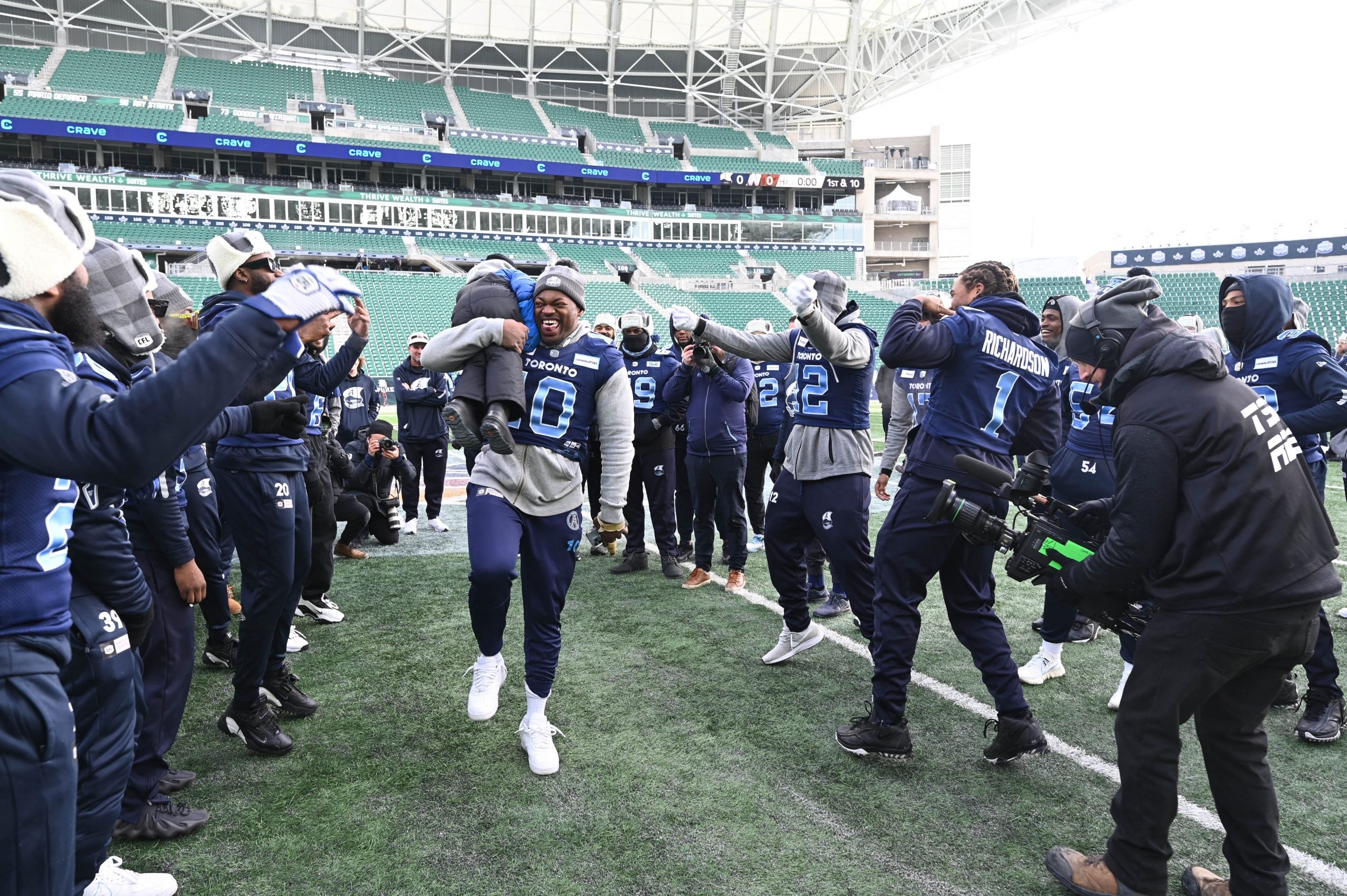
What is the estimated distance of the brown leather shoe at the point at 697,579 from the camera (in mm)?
7090

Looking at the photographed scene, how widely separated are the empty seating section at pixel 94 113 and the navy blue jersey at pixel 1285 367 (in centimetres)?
4360

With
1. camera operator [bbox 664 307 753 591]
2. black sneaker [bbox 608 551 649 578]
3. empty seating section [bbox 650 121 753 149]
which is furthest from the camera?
empty seating section [bbox 650 121 753 149]

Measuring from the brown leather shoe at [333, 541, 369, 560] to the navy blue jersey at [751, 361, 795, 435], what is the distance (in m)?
4.01

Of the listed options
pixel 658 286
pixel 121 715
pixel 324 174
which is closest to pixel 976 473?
pixel 121 715

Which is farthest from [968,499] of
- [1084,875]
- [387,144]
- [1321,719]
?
[387,144]

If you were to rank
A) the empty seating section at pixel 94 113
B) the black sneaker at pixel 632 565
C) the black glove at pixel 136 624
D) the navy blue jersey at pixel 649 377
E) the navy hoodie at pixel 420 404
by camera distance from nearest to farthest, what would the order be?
the black glove at pixel 136 624, the black sneaker at pixel 632 565, the navy blue jersey at pixel 649 377, the navy hoodie at pixel 420 404, the empty seating section at pixel 94 113

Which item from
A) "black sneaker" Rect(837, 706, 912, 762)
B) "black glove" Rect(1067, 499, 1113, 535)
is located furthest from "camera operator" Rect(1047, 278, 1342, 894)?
Result: "black sneaker" Rect(837, 706, 912, 762)

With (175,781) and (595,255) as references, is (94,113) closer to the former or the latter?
(595,255)

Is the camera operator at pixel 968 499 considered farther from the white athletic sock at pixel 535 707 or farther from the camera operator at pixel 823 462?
the white athletic sock at pixel 535 707

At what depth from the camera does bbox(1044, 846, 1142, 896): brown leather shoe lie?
2.76 meters

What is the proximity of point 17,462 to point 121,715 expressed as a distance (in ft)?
3.03

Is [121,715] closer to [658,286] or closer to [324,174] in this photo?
[658,286]

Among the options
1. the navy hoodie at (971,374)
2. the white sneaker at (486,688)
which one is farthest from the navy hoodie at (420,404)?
the navy hoodie at (971,374)

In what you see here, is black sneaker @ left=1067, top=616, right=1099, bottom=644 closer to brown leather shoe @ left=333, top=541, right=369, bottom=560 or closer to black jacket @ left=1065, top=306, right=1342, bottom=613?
black jacket @ left=1065, top=306, right=1342, bottom=613
